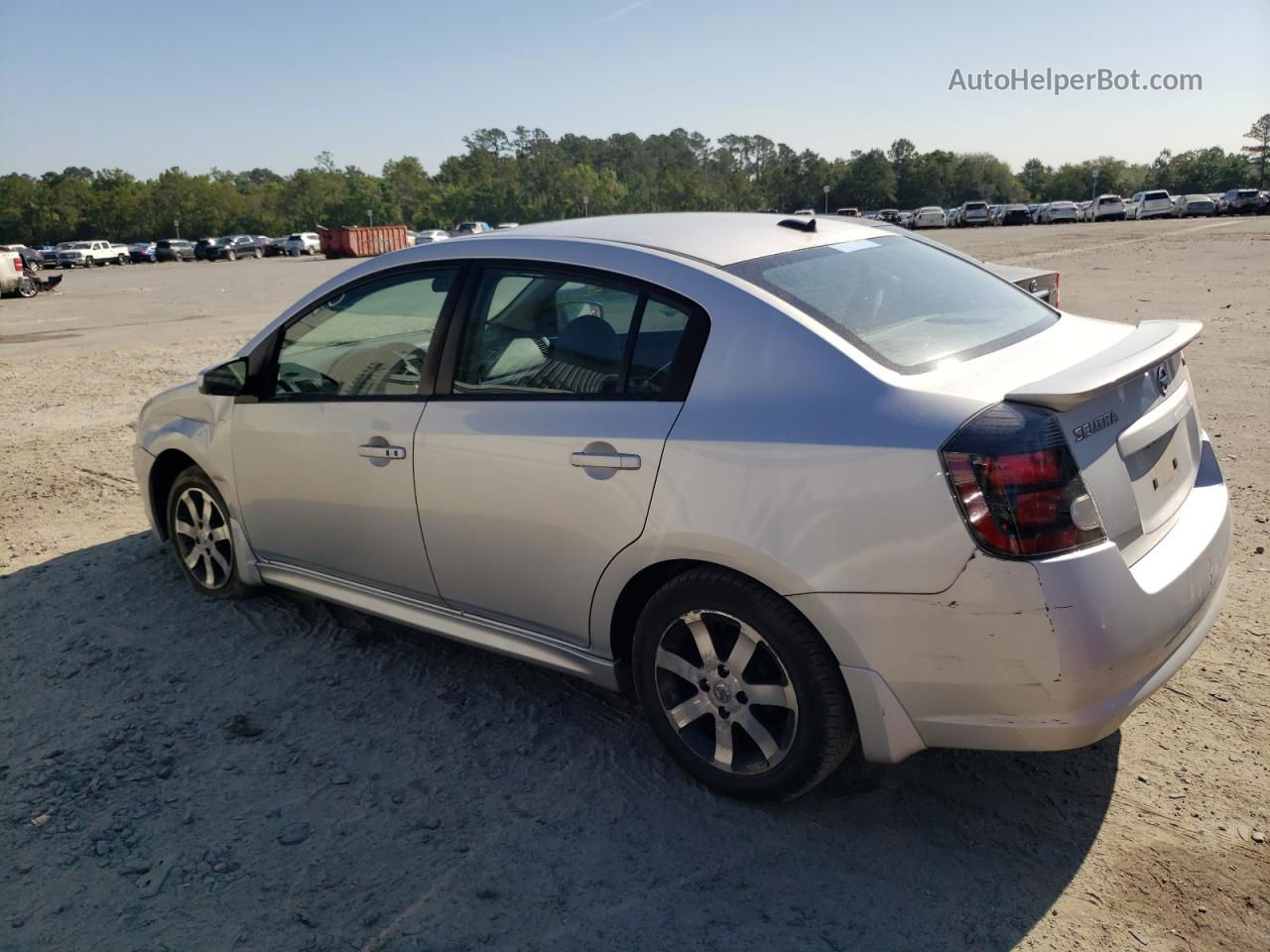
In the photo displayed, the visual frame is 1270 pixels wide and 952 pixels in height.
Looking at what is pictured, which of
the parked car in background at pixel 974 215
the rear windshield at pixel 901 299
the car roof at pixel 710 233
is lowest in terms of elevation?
the parked car in background at pixel 974 215

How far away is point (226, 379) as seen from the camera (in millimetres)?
4324

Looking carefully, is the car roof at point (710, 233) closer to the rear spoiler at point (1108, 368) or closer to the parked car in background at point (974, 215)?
the rear spoiler at point (1108, 368)

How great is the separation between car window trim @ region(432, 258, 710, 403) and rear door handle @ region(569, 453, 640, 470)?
19 cm

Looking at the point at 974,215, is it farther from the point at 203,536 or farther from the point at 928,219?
the point at 203,536

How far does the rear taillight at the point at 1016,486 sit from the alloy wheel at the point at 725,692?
0.72 metres

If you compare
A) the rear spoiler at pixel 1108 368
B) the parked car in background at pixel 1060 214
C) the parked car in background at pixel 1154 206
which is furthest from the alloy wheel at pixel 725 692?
the parked car in background at pixel 1060 214

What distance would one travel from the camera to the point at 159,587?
502 centimetres

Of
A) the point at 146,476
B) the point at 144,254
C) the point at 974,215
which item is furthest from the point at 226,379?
the point at 144,254

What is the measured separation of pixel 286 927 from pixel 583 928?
0.78m

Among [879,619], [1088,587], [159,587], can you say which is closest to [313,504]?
[159,587]

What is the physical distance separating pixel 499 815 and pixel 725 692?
803 mm

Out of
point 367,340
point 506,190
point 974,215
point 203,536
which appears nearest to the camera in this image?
point 367,340

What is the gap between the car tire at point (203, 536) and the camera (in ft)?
15.2

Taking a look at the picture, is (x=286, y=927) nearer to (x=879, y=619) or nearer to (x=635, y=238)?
(x=879, y=619)
